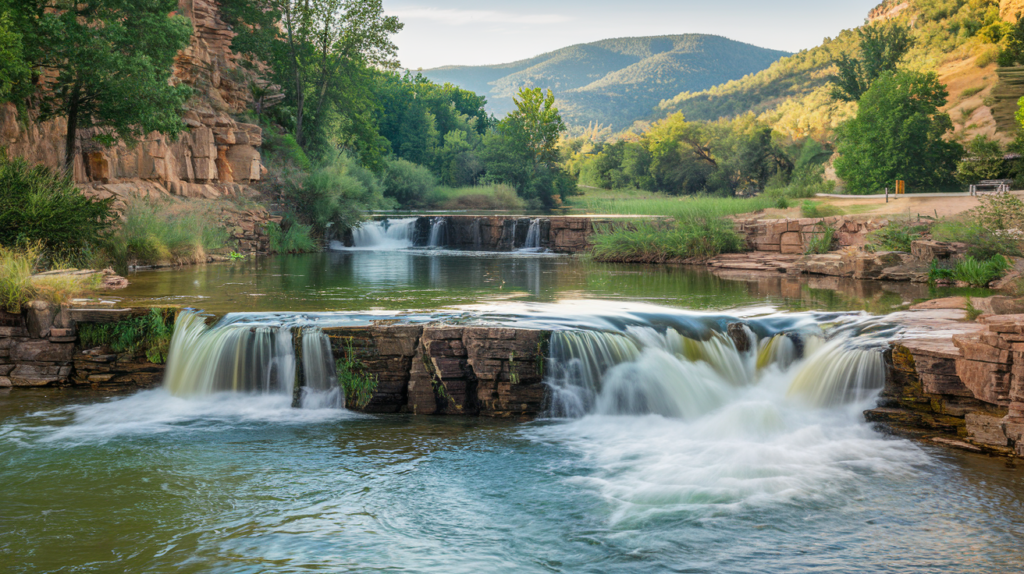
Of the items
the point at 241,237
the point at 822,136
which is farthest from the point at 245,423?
the point at 822,136

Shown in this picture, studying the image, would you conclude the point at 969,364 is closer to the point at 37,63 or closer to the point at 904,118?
the point at 37,63

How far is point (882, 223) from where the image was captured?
17953 mm

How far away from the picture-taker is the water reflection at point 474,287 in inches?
444

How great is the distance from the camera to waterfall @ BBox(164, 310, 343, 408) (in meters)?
8.70

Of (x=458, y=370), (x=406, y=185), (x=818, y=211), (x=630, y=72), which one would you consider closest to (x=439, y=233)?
(x=818, y=211)

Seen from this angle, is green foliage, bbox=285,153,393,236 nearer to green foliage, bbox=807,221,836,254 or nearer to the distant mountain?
green foliage, bbox=807,221,836,254

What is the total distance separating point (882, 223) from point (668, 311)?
1038cm

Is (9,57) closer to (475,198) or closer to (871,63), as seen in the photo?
(475,198)

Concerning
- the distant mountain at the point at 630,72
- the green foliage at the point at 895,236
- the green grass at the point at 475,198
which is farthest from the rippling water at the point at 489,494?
the distant mountain at the point at 630,72

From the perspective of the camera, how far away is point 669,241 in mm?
20422

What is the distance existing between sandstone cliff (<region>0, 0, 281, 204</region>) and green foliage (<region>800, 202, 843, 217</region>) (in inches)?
751

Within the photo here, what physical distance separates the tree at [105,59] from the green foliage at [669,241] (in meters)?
12.3

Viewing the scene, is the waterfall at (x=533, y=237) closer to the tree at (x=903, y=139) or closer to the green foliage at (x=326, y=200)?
the green foliage at (x=326, y=200)

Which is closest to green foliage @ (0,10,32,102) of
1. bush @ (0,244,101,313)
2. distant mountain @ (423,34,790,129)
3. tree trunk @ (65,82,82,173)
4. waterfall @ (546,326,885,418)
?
tree trunk @ (65,82,82,173)
